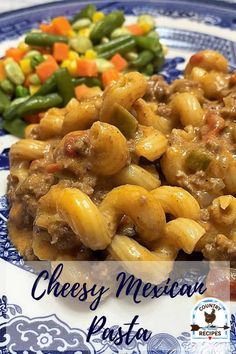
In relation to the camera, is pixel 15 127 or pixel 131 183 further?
pixel 15 127

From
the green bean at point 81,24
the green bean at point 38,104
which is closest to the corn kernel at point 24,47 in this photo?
the green bean at point 81,24

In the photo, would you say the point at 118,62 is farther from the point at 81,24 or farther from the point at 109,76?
the point at 81,24

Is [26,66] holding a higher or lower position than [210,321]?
higher

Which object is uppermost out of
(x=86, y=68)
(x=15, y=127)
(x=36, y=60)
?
(x=36, y=60)

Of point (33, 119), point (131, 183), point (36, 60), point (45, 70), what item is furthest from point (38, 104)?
point (131, 183)

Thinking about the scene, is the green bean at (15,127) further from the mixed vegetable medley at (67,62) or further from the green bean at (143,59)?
the green bean at (143,59)

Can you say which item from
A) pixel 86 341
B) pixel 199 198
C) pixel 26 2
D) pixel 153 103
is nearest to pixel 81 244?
pixel 86 341

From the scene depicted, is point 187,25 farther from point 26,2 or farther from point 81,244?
point 81,244

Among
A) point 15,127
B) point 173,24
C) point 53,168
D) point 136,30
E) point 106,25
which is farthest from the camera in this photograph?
point 173,24
